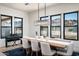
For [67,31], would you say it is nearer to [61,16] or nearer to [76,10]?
[61,16]

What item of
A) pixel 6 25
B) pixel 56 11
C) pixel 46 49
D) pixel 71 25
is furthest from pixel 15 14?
pixel 71 25

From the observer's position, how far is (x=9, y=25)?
4.32 m

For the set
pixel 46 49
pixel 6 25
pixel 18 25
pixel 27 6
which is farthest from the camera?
pixel 18 25

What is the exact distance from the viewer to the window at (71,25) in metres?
3.42

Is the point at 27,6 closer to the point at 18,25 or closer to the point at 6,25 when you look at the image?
the point at 18,25

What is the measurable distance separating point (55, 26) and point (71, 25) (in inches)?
34.4

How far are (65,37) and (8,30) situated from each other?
3.08 metres

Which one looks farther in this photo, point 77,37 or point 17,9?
point 17,9

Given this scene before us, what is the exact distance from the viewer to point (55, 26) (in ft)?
13.8

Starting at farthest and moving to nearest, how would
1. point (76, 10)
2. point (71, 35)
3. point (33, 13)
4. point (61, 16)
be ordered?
1. point (33, 13)
2. point (61, 16)
3. point (71, 35)
4. point (76, 10)

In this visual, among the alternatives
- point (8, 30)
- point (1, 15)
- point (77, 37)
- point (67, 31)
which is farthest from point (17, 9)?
point (77, 37)

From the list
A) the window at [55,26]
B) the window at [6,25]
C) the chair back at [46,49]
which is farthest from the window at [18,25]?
the chair back at [46,49]

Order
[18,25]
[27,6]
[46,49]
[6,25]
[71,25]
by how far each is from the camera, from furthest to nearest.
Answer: [18,25] < [6,25] < [27,6] < [71,25] < [46,49]

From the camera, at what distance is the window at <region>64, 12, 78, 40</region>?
135 inches
